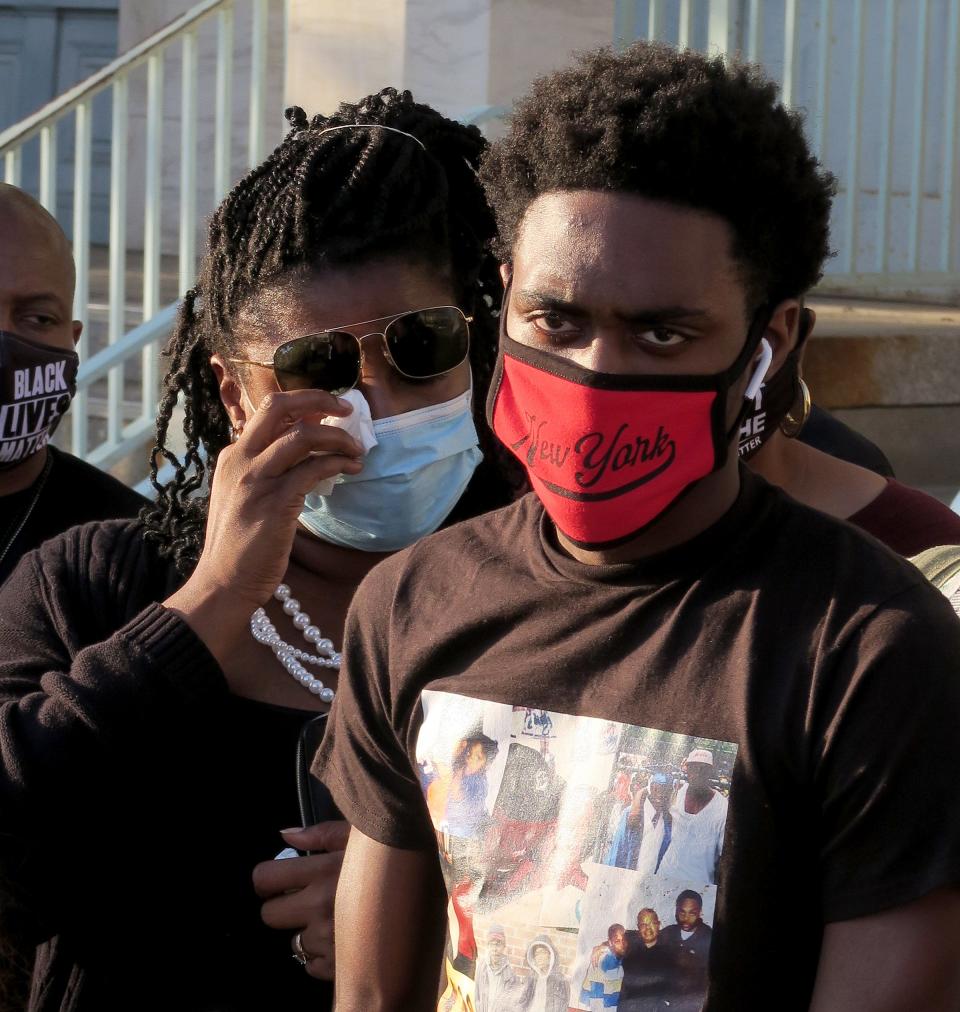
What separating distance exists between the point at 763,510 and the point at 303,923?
910 millimetres

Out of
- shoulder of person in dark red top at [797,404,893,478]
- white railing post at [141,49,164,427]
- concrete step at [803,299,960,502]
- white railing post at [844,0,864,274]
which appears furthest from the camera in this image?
white railing post at [844,0,864,274]

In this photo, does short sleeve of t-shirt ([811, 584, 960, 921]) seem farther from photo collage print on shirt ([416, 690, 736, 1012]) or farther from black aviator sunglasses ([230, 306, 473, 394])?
black aviator sunglasses ([230, 306, 473, 394])

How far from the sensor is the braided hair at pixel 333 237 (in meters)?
2.59

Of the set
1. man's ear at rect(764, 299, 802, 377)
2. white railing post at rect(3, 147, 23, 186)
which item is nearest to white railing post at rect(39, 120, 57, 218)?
white railing post at rect(3, 147, 23, 186)

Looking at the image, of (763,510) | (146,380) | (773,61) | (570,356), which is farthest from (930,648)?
(773,61)

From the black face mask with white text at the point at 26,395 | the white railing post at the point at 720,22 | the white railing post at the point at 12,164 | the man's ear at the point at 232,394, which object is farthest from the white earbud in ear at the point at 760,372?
the white railing post at the point at 12,164

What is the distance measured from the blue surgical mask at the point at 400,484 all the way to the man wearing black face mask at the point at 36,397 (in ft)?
3.20

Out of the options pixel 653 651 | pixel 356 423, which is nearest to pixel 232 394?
pixel 356 423

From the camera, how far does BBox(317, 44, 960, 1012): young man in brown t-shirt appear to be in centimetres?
148

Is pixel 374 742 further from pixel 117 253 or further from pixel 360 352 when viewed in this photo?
pixel 117 253

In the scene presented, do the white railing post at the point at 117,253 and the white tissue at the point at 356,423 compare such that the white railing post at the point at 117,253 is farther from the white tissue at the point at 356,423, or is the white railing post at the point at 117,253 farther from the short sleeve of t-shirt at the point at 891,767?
the short sleeve of t-shirt at the point at 891,767

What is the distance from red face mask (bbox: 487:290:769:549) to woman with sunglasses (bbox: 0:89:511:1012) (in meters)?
0.70

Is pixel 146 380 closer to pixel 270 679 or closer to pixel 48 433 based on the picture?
pixel 48 433

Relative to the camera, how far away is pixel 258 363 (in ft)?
8.45
